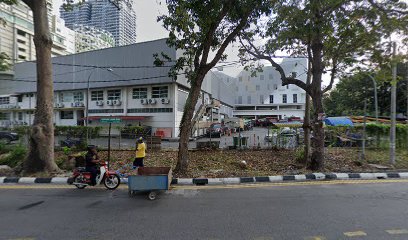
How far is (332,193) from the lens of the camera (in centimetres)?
677

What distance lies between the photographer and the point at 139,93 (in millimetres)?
31891

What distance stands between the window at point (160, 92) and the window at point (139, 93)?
Answer: 1.40 m

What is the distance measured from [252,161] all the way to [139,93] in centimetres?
2350

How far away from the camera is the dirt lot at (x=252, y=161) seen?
32.0ft

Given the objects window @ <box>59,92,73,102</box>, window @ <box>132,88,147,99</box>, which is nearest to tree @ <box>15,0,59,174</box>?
window @ <box>132,88,147,99</box>

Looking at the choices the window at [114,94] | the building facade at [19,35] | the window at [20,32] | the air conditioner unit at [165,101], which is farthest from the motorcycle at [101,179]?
the window at [20,32]

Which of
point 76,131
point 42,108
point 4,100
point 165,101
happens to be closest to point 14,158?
point 42,108

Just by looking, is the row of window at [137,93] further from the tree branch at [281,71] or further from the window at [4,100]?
the window at [4,100]

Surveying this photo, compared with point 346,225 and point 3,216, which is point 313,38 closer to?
point 346,225

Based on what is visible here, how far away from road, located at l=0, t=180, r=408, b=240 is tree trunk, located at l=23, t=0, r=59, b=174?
1888mm

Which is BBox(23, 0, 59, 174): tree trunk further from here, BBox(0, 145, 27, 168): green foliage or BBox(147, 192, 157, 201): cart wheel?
BBox(147, 192, 157, 201): cart wheel

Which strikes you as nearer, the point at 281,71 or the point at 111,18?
the point at 281,71

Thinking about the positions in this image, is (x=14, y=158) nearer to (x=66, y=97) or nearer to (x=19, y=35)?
(x=66, y=97)

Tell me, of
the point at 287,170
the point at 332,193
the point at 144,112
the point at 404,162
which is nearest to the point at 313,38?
the point at 287,170
